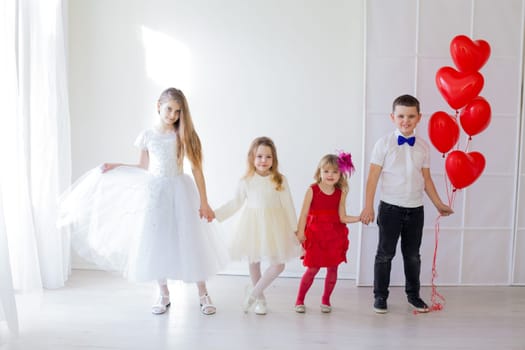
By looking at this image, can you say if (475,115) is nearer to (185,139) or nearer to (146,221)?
(185,139)

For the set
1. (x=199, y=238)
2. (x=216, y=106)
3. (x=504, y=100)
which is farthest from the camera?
(x=216, y=106)

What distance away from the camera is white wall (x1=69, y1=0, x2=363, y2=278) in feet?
13.1

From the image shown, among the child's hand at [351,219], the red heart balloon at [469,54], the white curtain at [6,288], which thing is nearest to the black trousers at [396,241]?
the child's hand at [351,219]

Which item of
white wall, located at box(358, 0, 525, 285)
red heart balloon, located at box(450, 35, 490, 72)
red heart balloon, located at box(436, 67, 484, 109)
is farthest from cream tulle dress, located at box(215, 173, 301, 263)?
red heart balloon, located at box(450, 35, 490, 72)

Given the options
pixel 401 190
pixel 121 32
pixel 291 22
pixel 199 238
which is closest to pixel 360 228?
pixel 401 190

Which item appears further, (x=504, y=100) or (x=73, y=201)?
(x=504, y=100)

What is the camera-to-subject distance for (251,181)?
325 centimetres

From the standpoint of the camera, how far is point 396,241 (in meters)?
3.36

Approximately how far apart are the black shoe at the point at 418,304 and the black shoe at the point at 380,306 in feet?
0.69

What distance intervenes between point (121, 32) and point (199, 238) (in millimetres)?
1982

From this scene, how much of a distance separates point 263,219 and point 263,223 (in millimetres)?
26

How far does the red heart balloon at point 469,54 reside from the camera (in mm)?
3182

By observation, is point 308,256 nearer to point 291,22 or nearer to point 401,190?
point 401,190

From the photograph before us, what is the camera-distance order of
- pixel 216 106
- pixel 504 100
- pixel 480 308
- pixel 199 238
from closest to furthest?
1. pixel 199 238
2. pixel 480 308
3. pixel 504 100
4. pixel 216 106
